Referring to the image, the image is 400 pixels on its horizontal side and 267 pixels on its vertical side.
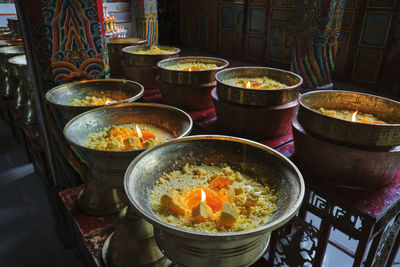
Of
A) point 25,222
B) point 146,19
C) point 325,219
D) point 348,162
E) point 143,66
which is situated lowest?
point 25,222

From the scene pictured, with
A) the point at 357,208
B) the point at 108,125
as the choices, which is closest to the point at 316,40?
the point at 357,208

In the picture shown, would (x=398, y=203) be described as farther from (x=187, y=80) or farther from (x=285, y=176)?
(x=187, y=80)

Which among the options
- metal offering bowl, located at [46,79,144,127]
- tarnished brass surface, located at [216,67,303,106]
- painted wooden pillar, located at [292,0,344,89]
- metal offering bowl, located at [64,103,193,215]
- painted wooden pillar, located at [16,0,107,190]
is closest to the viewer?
metal offering bowl, located at [64,103,193,215]

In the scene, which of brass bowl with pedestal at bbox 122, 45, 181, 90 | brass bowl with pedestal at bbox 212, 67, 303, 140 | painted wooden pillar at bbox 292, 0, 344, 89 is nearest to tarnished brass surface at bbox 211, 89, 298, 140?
brass bowl with pedestal at bbox 212, 67, 303, 140

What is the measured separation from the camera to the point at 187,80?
155 cm

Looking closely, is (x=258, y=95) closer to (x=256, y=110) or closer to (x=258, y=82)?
(x=256, y=110)

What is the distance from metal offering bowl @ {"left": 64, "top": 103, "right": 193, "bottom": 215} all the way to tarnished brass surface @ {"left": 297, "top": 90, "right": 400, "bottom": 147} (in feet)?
1.47

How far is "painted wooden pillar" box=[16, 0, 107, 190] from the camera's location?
57.3 inches

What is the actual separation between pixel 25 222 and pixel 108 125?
153 cm

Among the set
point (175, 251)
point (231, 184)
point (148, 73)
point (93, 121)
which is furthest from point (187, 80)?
point (175, 251)

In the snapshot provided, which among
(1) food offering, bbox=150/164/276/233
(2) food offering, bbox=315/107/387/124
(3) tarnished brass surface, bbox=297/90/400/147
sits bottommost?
(1) food offering, bbox=150/164/276/233

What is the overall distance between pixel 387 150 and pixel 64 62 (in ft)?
5.04

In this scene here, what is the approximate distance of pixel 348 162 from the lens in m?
0.98

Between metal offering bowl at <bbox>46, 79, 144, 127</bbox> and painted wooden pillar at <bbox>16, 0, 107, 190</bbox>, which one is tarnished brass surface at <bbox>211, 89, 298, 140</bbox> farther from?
painted wooden pillar at <bbox>16, 0, 107, 190</bbox>
